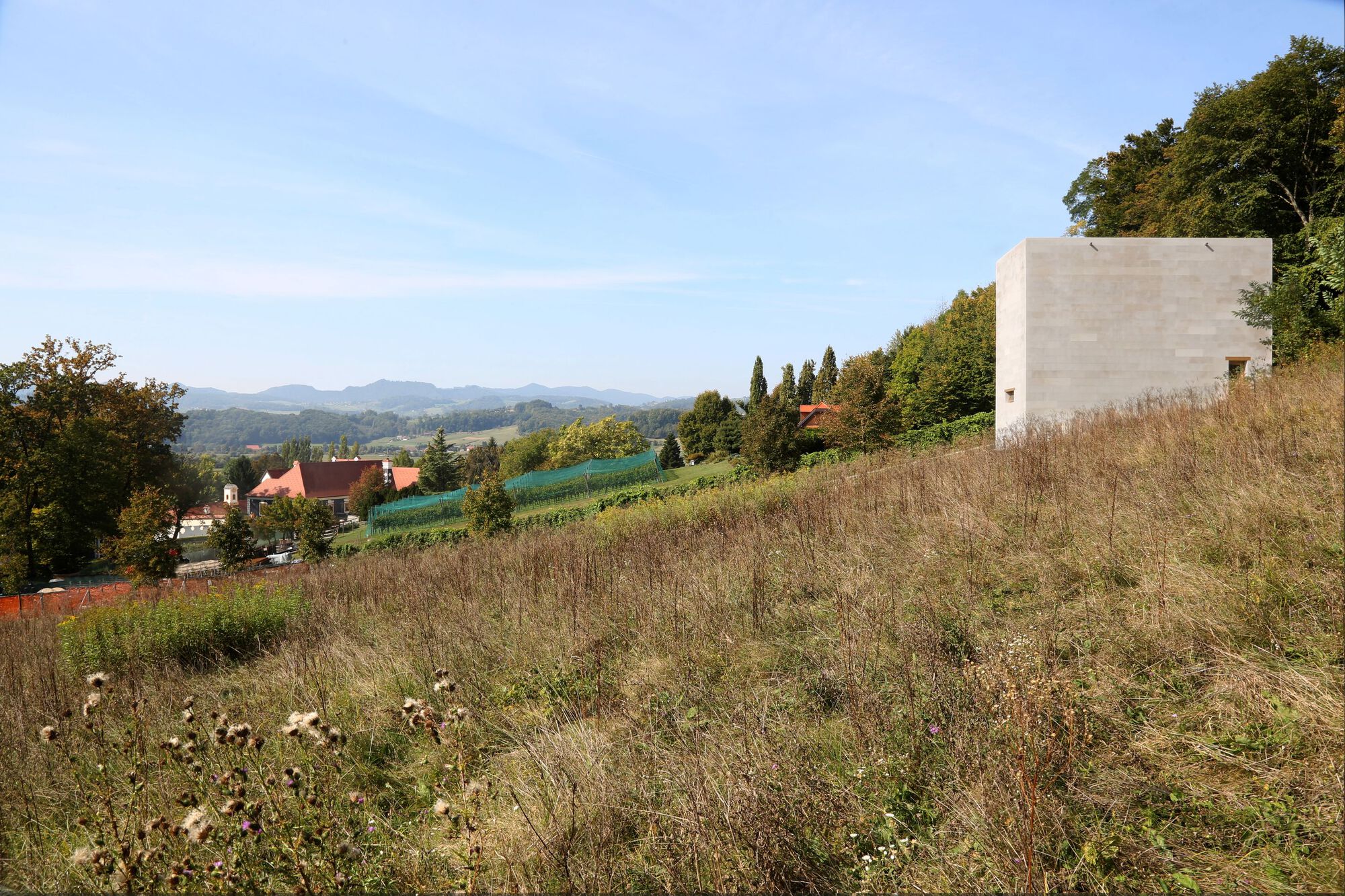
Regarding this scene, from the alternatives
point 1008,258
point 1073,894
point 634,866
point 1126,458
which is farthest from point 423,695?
point 1008,258

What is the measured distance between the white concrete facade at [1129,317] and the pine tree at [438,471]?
68303 millimetres

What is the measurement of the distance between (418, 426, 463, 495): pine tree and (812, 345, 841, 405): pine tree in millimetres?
42340

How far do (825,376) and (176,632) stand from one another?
70.5m

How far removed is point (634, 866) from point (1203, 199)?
31394 millimetres

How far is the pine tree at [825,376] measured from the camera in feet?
235

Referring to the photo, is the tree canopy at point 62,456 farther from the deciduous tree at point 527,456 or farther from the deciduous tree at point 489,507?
the deciduous tree at point 527,456

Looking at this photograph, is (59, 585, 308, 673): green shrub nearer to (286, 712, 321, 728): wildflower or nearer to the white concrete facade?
(286, 712, 321, 728): wildflower

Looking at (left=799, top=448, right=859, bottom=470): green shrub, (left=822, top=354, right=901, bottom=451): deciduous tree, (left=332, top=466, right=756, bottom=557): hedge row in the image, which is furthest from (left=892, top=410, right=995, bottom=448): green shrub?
(left=332, top=466, right=756, bottom=557): hedge row

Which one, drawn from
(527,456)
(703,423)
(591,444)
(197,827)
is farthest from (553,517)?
(527,456)

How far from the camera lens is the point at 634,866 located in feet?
7.64

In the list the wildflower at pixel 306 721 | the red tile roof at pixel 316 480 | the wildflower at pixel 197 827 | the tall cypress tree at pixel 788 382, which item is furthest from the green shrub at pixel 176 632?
the red tile roof at pixel 316 480

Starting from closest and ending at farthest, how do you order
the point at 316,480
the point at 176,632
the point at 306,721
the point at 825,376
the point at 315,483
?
1. the point at 306,721
2. the point at 176,632
3. the point at 825,376
4. the point at 315,483
5. the point at 316,480

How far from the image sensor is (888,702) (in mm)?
3049

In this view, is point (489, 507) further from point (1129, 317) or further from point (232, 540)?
point (1129, 317)
